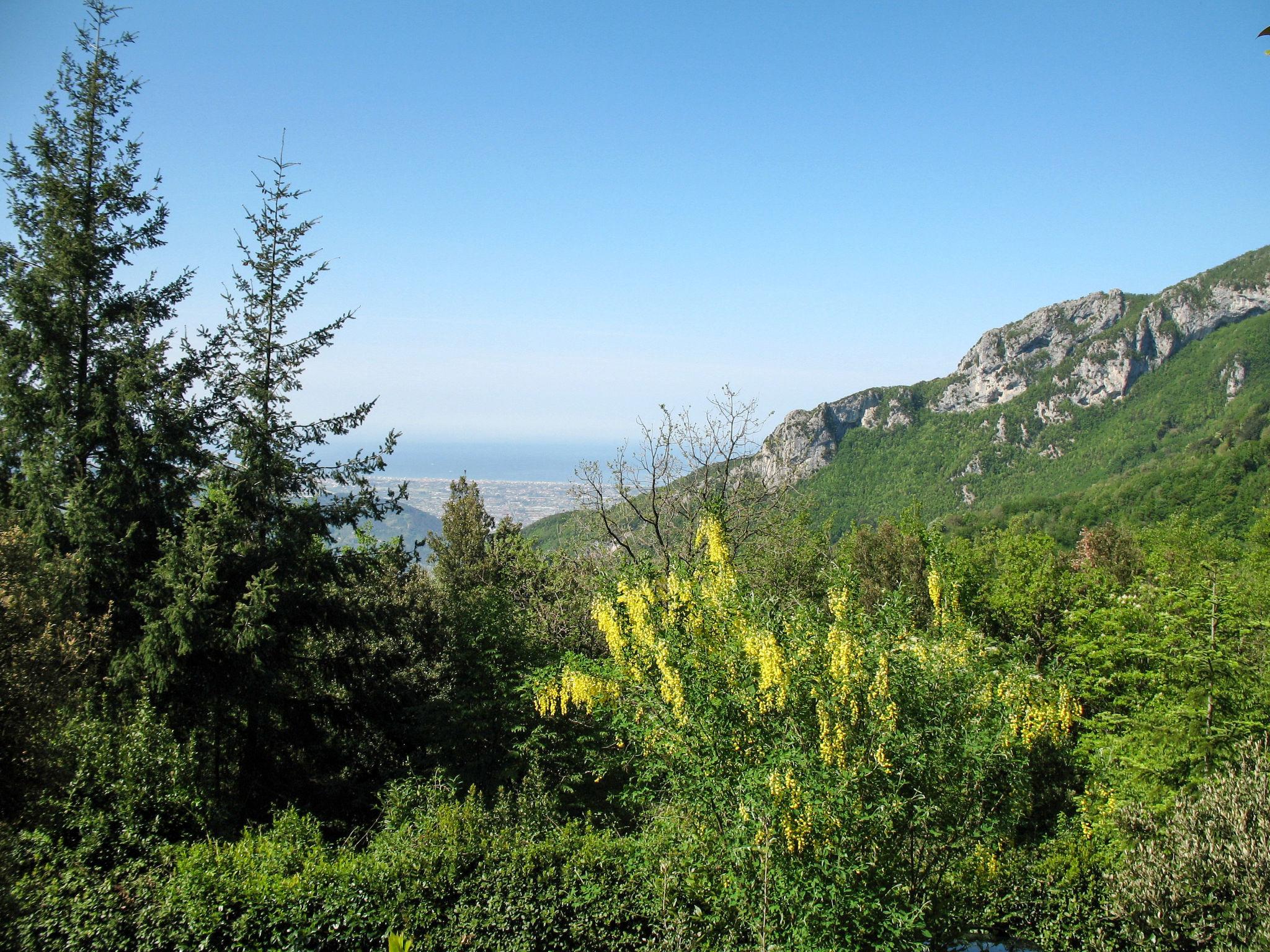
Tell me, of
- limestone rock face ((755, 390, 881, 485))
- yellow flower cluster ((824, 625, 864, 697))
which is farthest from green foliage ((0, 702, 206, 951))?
limestone rock face ((755, 390, 881, 485))

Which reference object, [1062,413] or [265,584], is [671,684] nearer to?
[265,584]

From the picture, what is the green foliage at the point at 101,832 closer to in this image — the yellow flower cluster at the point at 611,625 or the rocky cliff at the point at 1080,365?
the yellow flower cluster at the point at 611,625

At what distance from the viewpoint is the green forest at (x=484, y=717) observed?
19.8 feet

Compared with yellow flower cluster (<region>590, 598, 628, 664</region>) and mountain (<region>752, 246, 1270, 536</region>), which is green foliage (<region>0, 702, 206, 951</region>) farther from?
mountain (<region>752, 246, 1270, 536</region>)

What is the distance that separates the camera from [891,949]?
557 cm

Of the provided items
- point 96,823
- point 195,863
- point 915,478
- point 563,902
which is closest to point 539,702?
point 563,902

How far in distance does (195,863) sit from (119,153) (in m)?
11.1

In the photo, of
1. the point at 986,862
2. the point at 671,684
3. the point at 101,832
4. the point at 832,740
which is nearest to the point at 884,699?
the point at 832,740

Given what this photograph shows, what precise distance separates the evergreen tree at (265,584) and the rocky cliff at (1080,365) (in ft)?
274

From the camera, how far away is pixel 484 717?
11.9 metres

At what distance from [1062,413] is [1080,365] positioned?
1317cm

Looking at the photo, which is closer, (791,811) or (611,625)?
(791,811)

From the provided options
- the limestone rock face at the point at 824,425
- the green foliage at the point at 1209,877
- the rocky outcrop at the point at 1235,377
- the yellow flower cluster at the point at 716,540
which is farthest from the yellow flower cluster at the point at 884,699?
the rocky outcrop at the point at 1235,377

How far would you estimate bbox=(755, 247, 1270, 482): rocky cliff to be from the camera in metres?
99.8
